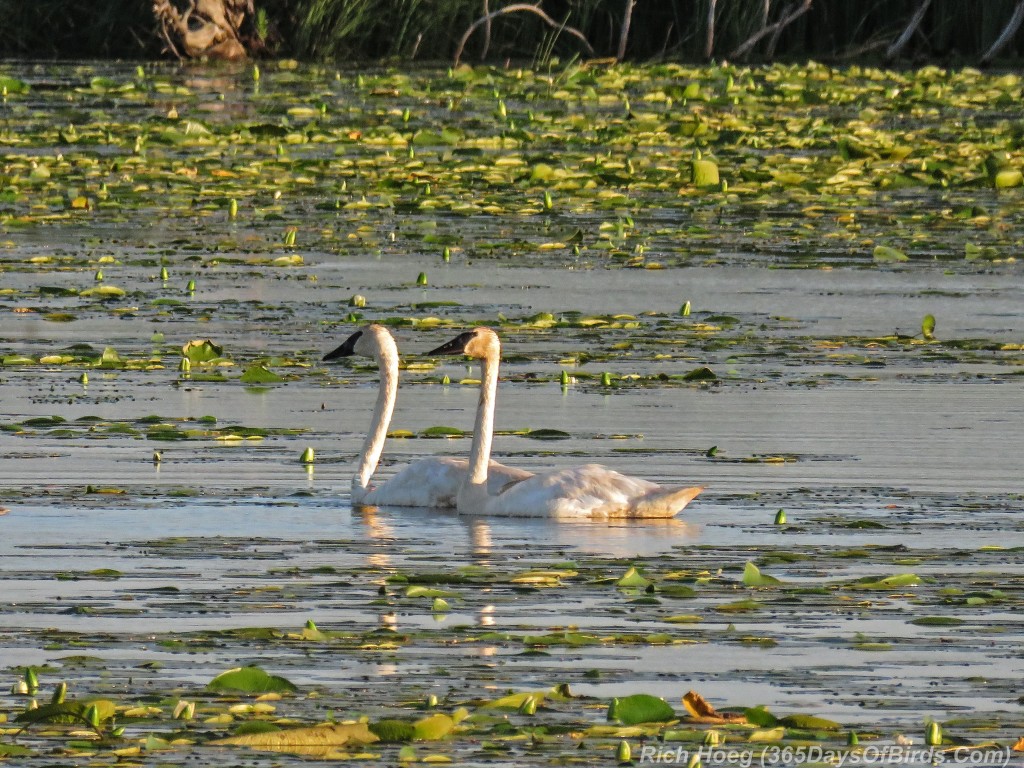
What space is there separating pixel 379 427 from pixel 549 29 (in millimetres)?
32608

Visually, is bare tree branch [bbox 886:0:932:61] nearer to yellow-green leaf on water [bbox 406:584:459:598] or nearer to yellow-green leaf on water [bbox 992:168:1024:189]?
yellow-green leaf on water [bbox 992:168:1024:189]

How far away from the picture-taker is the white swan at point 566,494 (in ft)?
31.0

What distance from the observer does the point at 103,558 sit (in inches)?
334

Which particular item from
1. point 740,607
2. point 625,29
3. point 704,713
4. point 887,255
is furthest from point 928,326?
point 625,29

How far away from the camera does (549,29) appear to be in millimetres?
42375

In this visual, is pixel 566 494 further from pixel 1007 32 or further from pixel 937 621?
pixel 1007 32

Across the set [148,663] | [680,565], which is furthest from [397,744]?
[680,565]

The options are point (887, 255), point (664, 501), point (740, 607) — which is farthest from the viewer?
point (887, 255)

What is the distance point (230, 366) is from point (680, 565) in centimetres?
491

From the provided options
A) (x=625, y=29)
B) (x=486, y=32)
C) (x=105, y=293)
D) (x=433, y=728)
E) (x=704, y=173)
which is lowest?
(x=105, y=293)

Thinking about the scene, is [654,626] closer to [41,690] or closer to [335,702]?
[335,702]

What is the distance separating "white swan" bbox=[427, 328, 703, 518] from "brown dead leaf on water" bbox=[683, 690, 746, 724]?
308cm

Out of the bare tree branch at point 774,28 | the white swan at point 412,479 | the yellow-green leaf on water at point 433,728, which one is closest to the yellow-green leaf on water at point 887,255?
the white swan at point 412,479

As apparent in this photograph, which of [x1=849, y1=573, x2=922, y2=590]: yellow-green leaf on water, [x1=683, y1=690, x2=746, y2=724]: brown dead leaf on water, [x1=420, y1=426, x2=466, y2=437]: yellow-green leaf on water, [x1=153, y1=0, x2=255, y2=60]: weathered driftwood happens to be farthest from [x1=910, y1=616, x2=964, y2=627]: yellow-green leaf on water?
[x1=153, y1=0, x2=255, y2=60]: weathered driftwood
